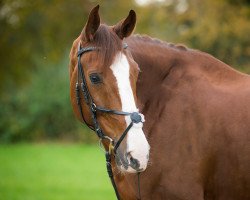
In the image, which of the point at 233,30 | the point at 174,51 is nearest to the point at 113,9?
the point at 233,30

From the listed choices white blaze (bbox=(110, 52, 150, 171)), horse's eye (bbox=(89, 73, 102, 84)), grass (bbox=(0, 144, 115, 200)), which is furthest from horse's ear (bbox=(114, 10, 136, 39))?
grass (bbox=(0, 144, 115, 200))

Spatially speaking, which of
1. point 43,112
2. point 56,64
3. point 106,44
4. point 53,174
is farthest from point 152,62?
point 56,64

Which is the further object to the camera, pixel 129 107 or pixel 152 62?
pixel 152 62

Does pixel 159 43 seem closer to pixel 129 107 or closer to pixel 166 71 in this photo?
pixel 166 71

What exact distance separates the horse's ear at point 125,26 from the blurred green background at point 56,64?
6.42 metres

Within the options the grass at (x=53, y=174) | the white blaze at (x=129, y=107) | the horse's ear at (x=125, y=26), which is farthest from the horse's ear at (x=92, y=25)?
the grass at (x=53, y=174)

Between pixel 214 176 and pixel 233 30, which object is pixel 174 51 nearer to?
pixel 214 176

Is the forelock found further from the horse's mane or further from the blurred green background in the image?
the blurred green background

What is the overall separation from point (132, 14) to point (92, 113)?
0.95 meters

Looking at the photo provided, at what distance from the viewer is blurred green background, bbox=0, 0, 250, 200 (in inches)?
529

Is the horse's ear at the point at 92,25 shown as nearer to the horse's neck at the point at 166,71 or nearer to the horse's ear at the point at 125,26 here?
the horse's ear at the point at 125,26

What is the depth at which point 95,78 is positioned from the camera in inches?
149

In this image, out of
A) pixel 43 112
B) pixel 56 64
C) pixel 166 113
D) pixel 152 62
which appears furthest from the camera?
pixel 56 64

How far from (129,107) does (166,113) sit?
64 centimetres
